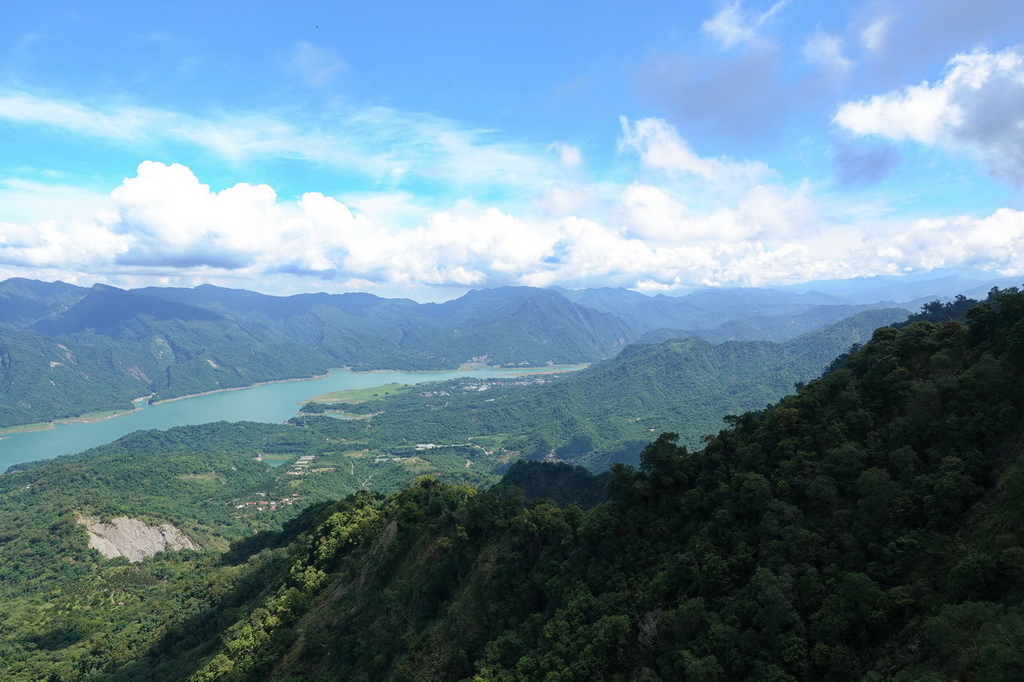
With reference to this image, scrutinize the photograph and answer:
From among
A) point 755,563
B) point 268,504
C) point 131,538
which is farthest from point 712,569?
point 268,504

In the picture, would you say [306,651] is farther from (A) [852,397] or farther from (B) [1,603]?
(B) [1,603]

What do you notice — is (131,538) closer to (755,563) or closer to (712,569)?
(712,569)

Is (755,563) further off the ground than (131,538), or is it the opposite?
(755,563)

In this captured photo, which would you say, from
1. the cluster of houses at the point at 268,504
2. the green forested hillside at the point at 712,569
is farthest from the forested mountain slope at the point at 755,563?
the cluster of houses at the point at 268,504

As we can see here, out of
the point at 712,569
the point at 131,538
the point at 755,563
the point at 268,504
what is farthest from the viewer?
the point at 268,504

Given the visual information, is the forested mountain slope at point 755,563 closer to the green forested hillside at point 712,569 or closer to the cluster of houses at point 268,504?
the green forested hillside at point 712,569

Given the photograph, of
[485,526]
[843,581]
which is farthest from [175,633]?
[843,581]

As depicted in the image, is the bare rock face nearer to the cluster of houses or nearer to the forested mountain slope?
the cluster of houses
